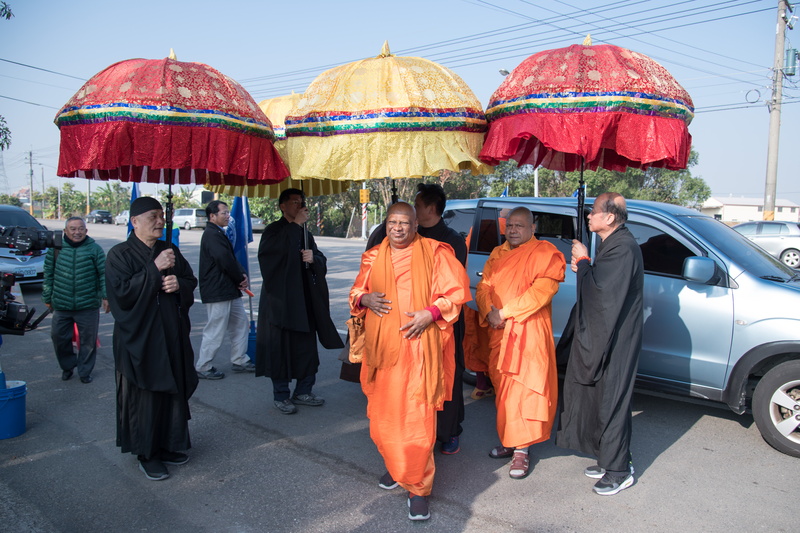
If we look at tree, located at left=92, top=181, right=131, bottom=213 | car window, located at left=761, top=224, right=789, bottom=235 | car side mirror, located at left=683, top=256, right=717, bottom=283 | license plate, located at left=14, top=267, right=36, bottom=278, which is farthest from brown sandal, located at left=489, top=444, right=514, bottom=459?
tree, located at left=92, top=181, right=131, bottom=213

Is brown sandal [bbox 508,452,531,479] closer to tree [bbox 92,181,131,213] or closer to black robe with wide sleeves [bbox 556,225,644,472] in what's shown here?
black robe with wide sleeves [bbox 556,225,644,472]

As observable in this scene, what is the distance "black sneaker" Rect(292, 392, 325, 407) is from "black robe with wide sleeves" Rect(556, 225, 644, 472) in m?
2.40

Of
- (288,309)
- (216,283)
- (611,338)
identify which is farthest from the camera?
(216,283)

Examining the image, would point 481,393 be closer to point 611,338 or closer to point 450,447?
point 450,447

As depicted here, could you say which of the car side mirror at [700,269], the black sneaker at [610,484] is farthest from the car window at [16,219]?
the car side mirror at [700,269]

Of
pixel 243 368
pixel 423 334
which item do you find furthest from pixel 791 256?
pixel 423 334

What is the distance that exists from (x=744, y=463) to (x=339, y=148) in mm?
3528

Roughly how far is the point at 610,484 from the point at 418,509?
4.10 ft

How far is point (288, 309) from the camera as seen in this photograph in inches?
189

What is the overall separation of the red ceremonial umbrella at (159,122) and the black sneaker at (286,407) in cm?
221

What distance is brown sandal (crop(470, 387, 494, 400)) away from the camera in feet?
17.5

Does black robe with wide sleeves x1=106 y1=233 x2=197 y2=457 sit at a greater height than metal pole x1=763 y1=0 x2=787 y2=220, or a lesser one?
lesser

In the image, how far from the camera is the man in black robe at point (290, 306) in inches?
189

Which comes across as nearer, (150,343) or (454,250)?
(150,343)
